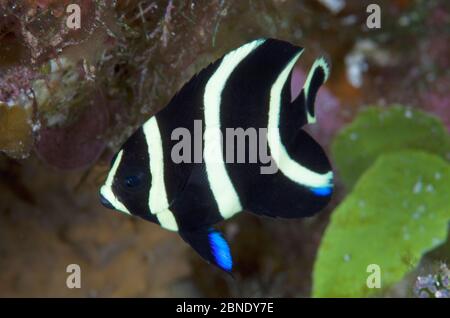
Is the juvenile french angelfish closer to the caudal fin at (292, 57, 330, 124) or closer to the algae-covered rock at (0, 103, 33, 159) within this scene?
the caudal fin at (292, 57, 330, 124)

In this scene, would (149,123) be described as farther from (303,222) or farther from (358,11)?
(358,11)

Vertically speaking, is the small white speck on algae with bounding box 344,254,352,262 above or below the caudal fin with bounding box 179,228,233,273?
below

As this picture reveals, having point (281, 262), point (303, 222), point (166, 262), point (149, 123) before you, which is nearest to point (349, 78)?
point (303, 222)

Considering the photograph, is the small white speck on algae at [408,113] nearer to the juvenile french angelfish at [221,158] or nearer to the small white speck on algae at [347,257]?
the small white speck on algae at [347,257]

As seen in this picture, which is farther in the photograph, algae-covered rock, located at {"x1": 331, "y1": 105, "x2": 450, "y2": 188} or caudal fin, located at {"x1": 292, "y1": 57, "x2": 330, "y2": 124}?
algae-covered rock, located at {"x1": 331, "y1": 105, "x2": 450, "y2": 188}

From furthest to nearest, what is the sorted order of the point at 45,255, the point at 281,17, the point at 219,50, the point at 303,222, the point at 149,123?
the point at 303,222 → the point at 45,255 → the point at 281,17 → the point at 219,50 → the point at 149,123

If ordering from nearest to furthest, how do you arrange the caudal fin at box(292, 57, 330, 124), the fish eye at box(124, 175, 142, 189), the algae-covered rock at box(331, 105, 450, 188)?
the fish eye at box(124, 175, 142, 189), the caudal fin at box(292, 57, 330, 124), the algae-covered rock at box(331, 105, 450, 188)

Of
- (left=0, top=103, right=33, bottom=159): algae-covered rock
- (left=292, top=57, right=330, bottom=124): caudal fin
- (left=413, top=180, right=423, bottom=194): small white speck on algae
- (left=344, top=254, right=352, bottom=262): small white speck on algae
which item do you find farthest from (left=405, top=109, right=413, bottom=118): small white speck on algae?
(left=0, top=103, right=33, bottom=159): algae-covered rock

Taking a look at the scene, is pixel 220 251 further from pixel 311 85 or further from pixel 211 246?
pixel 311 85
